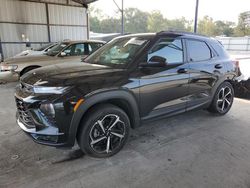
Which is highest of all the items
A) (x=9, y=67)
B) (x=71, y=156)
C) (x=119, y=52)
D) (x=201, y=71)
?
(x=119, y=52)

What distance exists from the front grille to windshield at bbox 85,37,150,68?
125cm

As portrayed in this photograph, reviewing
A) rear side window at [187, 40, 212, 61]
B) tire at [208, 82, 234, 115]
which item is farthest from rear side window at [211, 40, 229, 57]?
tire at [208, 82, 234, 115]

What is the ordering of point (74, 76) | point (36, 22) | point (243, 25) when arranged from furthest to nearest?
point (243, 25)
point (36, 22)
point (74, 76)

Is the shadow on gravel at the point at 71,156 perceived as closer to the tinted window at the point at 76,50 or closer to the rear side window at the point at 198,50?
the rear side window at the point at 198,50

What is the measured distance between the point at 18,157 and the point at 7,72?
418 cm

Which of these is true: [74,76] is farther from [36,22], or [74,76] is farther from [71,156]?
[36,22]

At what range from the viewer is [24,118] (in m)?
2.54

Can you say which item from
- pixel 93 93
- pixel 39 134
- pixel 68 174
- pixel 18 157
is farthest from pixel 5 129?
pixel 93 93

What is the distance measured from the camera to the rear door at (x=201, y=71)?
3400 millimetres

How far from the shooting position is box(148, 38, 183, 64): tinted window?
295 cm

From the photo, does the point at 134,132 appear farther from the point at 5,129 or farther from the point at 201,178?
the point at 5,129

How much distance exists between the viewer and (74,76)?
2475 mm

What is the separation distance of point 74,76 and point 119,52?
1.02 meters

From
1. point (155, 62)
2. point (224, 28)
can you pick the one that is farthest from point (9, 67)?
point (224, 28)
